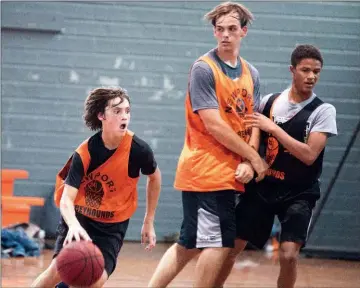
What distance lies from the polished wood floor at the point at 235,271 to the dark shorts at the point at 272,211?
2358mm

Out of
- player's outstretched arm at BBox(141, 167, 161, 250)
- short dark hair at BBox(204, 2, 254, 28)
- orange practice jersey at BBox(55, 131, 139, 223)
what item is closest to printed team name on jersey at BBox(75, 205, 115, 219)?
orange practice jersey at BBox(55, 131, 139, 223)

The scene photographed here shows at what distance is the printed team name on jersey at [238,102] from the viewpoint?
541cm

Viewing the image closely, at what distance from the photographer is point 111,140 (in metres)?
5.60

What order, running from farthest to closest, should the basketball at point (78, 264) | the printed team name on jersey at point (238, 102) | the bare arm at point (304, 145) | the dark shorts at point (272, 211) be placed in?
the dark shorts at point (272, 211)
the bare arm at point (304, 145)
the printed team name on jersey at point (238, 102)
the basketball at point (78, 264)

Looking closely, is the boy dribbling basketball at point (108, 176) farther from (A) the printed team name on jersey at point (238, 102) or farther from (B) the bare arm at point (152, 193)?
(A) the printed team name on jersey at point (238, 102)

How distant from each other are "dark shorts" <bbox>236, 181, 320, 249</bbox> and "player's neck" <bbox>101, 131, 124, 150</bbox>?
2.91ft

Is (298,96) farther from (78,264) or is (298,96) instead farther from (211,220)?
(78,264)

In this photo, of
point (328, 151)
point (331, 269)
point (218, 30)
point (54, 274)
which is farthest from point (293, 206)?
point (328, 151)

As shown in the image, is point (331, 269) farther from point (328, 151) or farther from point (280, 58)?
point (280, 58)

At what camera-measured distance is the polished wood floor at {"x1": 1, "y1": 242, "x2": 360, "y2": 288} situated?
26.4 feet

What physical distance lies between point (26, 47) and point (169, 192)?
8.13 feet

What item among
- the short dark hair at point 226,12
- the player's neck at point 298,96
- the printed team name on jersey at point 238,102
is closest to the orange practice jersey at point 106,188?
the printed team name on jersey at point 238,102

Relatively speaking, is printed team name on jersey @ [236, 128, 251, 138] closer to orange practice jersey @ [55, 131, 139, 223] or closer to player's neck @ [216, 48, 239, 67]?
player's neck @ [216, 48, 239, 67]

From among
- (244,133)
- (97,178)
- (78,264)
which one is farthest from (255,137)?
(78,264)
